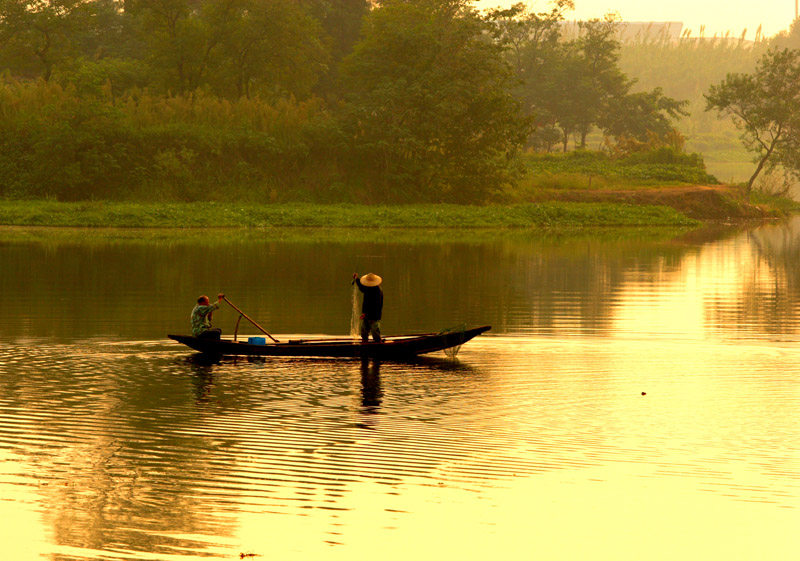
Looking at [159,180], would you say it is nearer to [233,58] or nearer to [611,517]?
[233,58]

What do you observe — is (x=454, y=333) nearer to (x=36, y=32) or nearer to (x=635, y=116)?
(x=36, y=32)

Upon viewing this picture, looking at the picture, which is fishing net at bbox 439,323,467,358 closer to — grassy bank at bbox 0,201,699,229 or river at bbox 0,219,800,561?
river at bbox 0,219,800,561

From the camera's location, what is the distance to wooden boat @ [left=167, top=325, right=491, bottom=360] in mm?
20031

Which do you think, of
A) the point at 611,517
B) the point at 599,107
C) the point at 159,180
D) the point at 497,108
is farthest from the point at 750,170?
the point at 611,517

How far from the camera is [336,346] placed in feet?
65.6

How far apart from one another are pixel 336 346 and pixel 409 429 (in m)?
5.88

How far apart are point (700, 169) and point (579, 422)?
74.0 meters

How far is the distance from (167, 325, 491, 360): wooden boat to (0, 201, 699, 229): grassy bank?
115 ft

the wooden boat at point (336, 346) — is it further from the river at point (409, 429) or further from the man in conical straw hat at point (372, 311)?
the man in conical straw hat at point (372, 311)

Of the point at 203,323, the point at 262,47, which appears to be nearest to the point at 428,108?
the point at 262,47

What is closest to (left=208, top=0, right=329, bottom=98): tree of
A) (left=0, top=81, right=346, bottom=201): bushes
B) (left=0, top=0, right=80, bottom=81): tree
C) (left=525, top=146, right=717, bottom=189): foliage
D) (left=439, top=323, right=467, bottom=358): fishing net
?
(left=0, top=81, right=346, bottom=201): bushes

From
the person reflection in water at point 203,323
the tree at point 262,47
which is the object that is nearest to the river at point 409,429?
the person reflection in water at point 203,323

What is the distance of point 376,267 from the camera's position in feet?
123

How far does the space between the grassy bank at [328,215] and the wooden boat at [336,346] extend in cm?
3500
